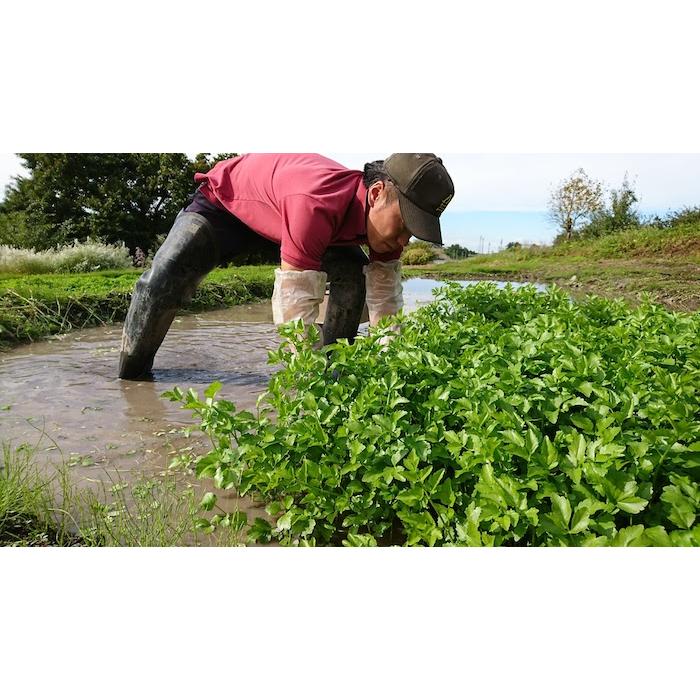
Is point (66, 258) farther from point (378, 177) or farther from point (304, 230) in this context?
point (378, 177)

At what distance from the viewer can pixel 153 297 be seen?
367 centimetres

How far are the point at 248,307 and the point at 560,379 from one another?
6.12m

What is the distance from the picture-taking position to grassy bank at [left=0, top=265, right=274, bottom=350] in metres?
4.81

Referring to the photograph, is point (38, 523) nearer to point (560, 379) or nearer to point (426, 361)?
point (426, 361)

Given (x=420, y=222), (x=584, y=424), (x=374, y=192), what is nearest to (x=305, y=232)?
(x=374, y=192)

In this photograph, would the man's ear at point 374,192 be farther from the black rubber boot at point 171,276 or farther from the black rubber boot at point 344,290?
the black rubber boot at point 171,276

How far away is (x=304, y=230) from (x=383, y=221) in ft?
1.46

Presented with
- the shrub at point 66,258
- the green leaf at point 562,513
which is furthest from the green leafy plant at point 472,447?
the shrub at point 66,258

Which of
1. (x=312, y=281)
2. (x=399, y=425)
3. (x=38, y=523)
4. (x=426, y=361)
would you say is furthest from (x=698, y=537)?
(x=38, y=523)

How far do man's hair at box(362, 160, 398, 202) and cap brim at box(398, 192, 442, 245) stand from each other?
0.07 m

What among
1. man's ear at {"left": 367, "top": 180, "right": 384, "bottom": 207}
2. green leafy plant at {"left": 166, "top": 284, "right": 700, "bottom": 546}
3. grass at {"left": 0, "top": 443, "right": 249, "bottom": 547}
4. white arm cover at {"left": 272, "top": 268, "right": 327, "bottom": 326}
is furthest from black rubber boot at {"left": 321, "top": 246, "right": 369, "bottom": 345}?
grass at {"left": 0, "top": 443, "right": 249, "bottom": 547}

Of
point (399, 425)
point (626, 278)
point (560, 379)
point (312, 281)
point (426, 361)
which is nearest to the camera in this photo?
point (399, 425)

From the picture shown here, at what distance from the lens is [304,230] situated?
110 inches

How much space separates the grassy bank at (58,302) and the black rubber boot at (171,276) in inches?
34.1
